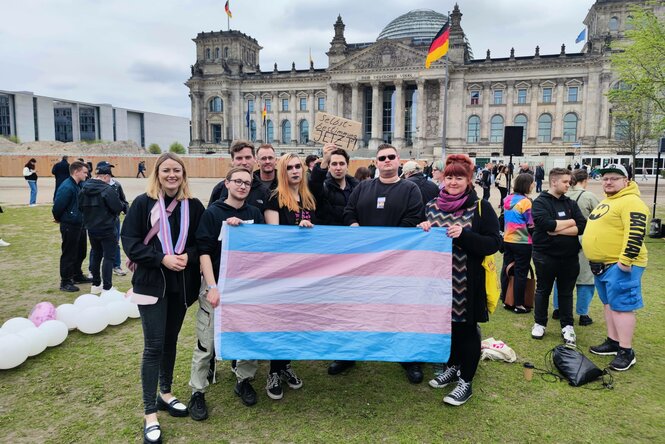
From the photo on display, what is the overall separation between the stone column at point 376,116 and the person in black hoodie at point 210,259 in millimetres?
67811

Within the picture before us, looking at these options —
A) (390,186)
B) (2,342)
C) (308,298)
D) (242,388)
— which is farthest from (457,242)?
(2,342)

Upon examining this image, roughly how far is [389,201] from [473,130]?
68.8 m

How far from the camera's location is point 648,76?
664 inches

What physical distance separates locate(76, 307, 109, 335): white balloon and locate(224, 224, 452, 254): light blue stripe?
303cm

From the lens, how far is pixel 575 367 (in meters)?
4.77

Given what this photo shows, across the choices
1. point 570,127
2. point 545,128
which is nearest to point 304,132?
point 545,128

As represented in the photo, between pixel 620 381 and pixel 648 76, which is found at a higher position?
pixel 648 76

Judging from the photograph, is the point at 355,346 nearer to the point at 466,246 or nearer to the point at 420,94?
the point at 466,246

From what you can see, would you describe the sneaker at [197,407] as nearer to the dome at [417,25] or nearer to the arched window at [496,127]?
the arched window at [496,127]

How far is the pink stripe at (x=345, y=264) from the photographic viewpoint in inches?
163

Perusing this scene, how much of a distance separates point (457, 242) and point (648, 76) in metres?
17.4

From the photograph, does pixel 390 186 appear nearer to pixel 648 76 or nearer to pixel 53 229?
pixel 53 229

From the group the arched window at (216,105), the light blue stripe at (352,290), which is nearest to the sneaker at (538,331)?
the light blue stripe at (352,290)

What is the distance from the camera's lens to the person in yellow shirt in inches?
187
